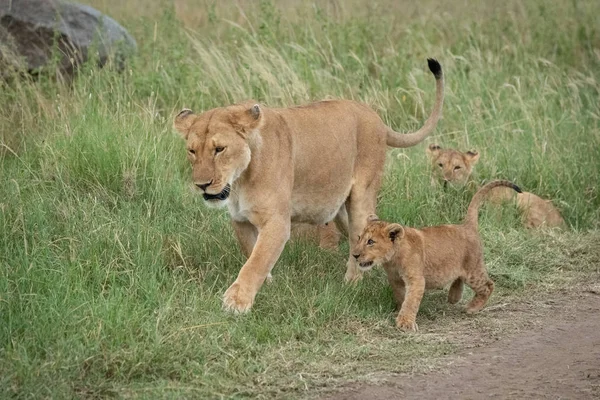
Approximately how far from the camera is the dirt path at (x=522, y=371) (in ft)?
14.9

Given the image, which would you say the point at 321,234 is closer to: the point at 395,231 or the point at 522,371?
the point at 395,231

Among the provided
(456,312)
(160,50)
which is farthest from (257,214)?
(160,50)

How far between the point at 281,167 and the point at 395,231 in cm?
70

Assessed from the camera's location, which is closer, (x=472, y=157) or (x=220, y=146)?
(x=220, y=146)

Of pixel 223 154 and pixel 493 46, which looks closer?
pixel 223 154

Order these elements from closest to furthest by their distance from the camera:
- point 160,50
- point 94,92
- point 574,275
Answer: point 574,275, point 94,92, point 160,50

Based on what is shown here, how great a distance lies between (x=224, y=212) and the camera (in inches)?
261

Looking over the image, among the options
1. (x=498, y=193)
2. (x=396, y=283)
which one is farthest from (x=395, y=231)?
(x=498, y=193)

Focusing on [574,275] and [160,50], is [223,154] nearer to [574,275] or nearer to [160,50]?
[574,275]

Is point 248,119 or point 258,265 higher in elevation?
point 248,119

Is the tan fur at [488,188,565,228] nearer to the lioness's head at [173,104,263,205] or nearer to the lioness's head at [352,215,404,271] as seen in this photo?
the lioness's head at [352,215,404,271]

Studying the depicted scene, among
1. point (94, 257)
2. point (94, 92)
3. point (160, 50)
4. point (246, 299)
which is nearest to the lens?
point (246, 299)

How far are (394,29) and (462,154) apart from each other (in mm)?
3323

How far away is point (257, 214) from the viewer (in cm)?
552
